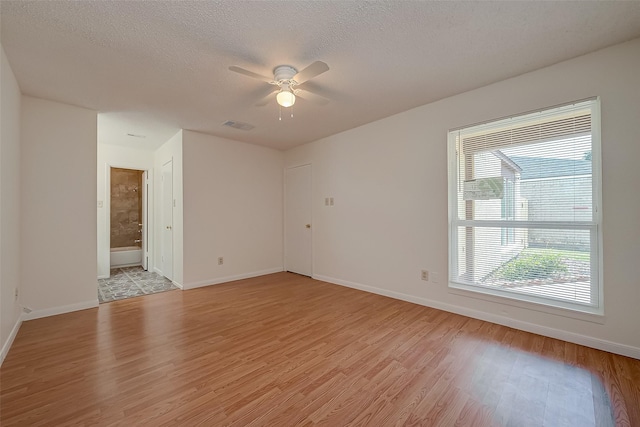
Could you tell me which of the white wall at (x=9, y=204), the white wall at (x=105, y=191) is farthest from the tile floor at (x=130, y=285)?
the white wall at (x=9, y=204)

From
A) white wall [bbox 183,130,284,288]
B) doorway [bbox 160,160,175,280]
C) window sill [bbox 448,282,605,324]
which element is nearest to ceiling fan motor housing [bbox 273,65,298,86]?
white wall [bbox 183,130,284,288]

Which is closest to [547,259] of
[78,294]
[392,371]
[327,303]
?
[392,371]

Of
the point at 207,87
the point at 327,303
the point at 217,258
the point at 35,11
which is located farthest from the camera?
the point at 217,258

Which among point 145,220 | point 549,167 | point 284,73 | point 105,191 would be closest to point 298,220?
point 284,73

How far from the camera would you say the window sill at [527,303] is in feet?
7.70

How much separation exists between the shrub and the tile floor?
15.2 feet

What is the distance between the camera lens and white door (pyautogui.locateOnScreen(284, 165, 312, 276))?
512cm

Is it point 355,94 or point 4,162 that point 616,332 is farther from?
point 4,162

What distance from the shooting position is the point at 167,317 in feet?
10.2

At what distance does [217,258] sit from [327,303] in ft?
7.25

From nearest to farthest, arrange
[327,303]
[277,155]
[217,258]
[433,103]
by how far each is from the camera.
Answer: [433,103]
[327,303]
[217,258]
[277,155]

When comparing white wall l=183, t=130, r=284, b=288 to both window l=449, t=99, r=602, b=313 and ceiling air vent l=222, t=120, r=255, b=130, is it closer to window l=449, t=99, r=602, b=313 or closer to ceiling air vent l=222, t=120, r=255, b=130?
ceiling air vent l=222, t=120, r=255, b=130

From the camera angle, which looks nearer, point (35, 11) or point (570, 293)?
point (35, 11)

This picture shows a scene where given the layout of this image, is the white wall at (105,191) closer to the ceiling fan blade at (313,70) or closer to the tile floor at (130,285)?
the tile floor at (130,285)
